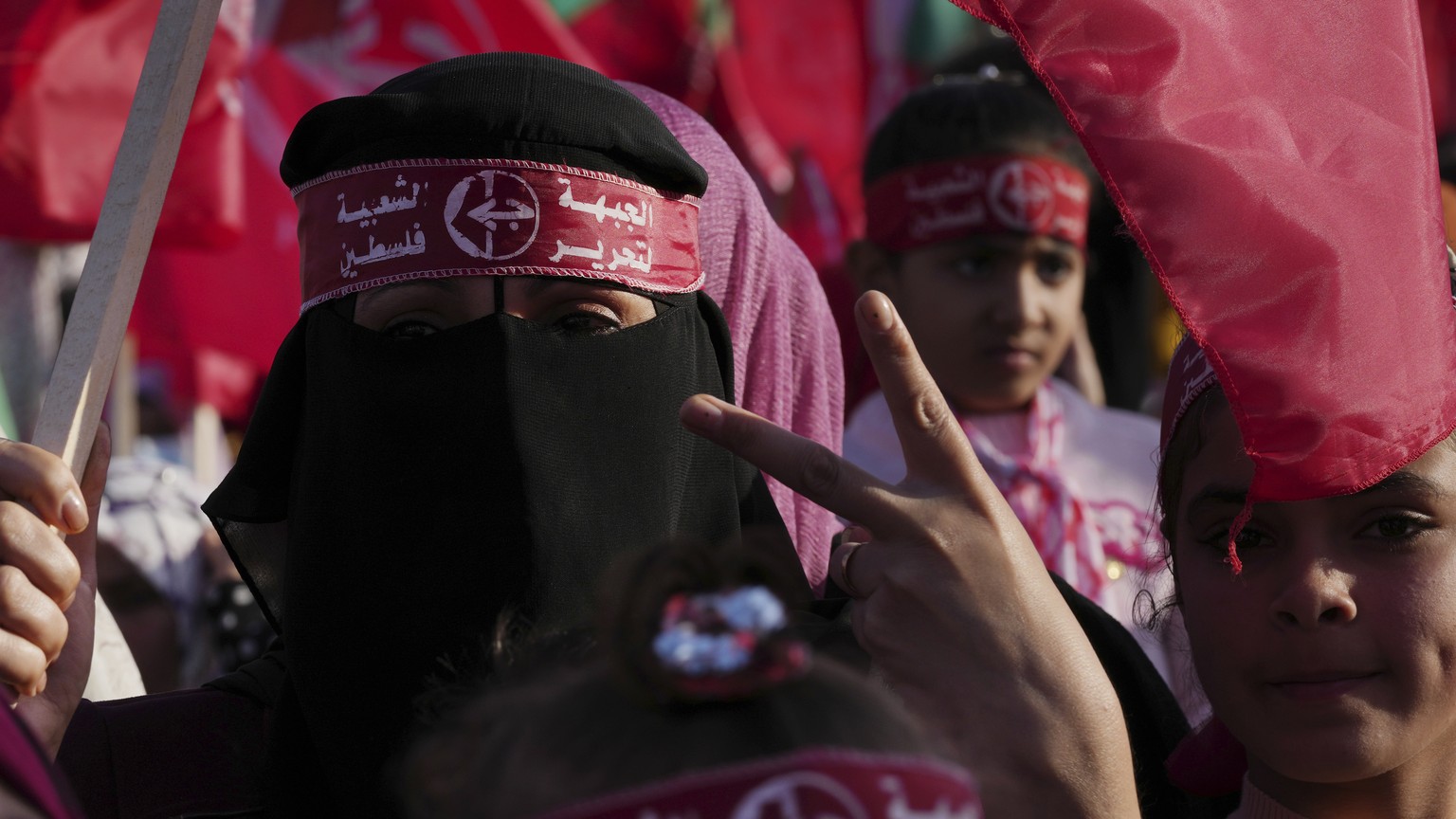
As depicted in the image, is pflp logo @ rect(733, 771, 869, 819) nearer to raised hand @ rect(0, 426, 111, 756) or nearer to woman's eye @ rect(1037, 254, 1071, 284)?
raised hand @ rect(0, 426, 111, 756)

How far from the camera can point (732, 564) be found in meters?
1.22

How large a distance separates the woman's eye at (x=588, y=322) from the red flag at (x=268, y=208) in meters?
3.25

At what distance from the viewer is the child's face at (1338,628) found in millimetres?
2004

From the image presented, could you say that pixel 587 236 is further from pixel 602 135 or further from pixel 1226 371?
pixel 1226 371

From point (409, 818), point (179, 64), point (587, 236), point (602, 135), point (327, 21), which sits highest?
point (327, 21)

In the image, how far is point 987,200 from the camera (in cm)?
393

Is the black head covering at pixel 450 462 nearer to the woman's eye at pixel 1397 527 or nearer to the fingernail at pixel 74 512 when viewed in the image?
the fingernail at pixel 74 512

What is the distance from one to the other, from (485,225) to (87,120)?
288 cm

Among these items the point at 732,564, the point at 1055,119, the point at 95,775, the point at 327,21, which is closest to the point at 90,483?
the point at 95,775

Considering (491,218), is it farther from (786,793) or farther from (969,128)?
(969,128)

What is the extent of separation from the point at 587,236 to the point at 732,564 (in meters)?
0.91

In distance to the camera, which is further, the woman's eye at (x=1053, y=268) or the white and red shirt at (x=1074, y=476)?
the woman's eye at (x=1053, y=268)

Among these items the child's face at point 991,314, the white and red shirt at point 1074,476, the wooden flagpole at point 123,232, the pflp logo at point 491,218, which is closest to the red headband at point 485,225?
the pflp logo at point 491,218

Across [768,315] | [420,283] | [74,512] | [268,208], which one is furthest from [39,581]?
[268,208]
